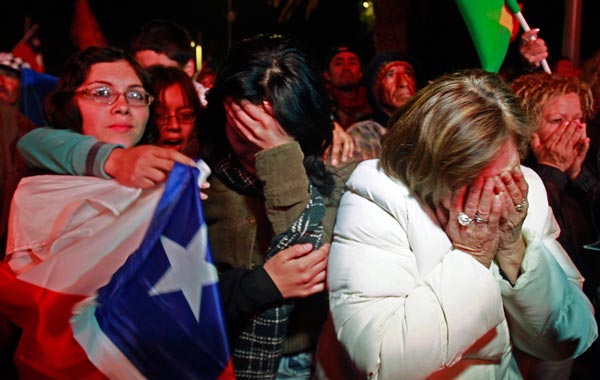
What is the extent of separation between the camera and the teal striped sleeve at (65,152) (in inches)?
69.5

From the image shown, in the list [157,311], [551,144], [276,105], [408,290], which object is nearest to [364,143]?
[551,144]

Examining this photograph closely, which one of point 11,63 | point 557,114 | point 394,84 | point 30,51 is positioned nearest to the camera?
point 557,114

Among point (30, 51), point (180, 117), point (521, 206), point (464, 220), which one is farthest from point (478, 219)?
point (30, 51)

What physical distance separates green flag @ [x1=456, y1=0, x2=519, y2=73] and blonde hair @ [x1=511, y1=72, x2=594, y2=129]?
0.47 metres

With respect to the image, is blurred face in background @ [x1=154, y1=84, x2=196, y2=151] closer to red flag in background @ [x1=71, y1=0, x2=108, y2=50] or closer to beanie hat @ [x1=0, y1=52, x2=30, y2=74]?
beanie hat @ [x1=0, y1=52, x2=30, y2=74]

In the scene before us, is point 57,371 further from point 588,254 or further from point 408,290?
point 588,254

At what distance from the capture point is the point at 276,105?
68.8 inches

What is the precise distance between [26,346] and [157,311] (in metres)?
0.41

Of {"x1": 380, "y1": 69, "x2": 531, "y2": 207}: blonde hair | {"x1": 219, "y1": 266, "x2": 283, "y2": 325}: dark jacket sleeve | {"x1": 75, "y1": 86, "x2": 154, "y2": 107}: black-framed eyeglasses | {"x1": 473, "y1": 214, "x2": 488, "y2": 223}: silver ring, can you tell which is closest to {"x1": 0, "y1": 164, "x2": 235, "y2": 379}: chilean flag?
{"x1": 219, "y1": 266, "x2": 283, "y2": 325}: dark jacket sleeve

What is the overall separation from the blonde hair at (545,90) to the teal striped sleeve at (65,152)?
1852 mm

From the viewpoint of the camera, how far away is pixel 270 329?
1.72 metres

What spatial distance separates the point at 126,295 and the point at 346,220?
0.66 meters

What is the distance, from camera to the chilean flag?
1.55 metres

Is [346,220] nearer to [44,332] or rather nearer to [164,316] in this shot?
[164,316]
